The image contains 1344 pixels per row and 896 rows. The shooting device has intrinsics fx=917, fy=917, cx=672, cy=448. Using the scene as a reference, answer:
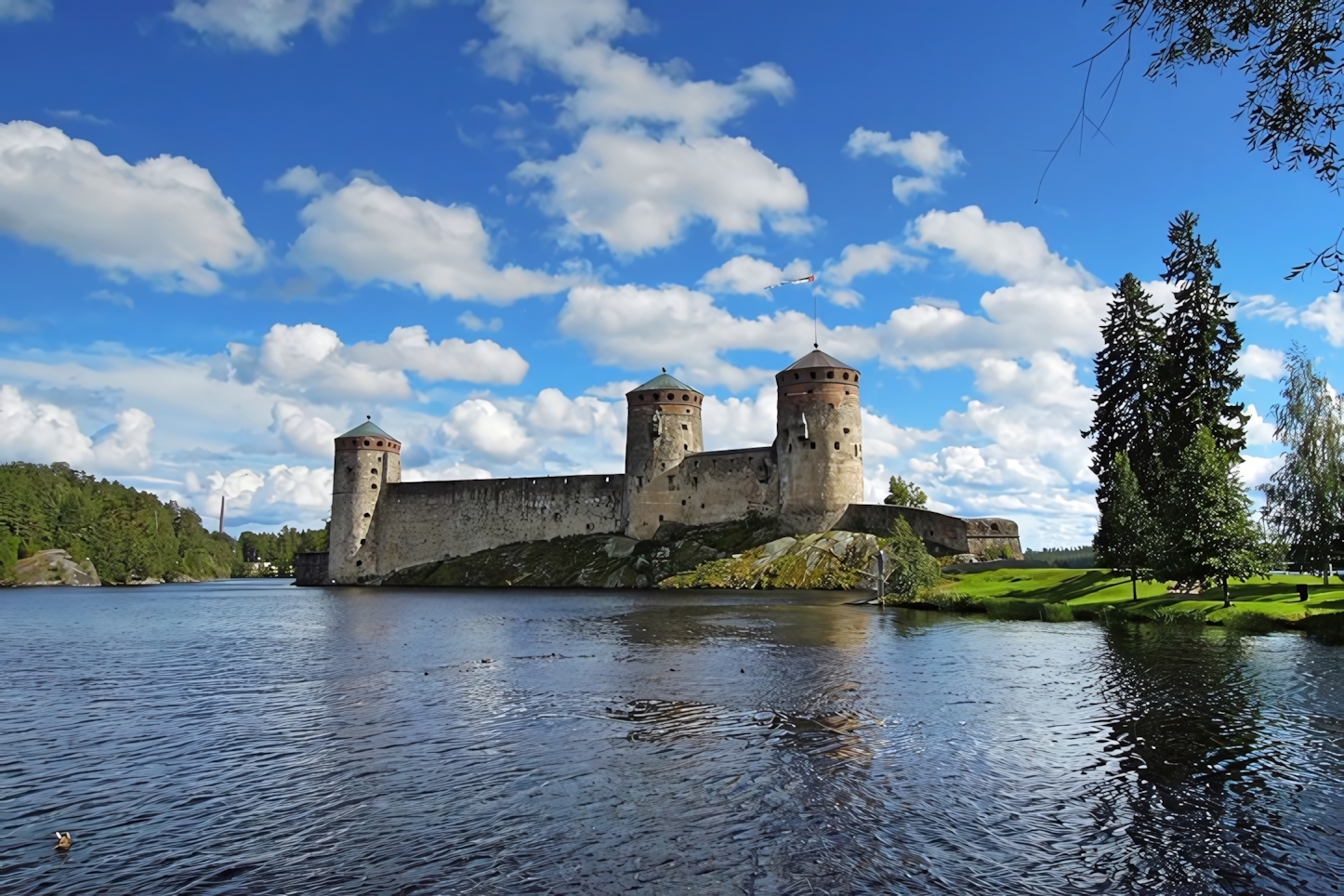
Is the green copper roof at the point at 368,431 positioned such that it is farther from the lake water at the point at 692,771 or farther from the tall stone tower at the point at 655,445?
the lake water at the point at 692,771

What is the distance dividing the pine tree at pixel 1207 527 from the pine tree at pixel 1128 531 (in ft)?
→ 3.58

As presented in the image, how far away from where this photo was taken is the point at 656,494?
6725cm

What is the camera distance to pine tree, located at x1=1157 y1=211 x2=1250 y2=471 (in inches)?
1420

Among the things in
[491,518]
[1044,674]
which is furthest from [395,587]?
[1044,674]

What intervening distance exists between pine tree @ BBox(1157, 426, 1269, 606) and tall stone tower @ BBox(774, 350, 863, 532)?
31.2 metres

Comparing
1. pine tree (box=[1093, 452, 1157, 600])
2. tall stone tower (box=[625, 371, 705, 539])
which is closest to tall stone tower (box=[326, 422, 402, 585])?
tall stone tower (box=[625, 371, 705, 539])

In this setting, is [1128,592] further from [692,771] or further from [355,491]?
[355,491]

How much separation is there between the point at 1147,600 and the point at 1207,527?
4153 millimetres

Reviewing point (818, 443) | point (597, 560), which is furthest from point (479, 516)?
point (818, 443)

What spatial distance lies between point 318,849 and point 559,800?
2.55 meters

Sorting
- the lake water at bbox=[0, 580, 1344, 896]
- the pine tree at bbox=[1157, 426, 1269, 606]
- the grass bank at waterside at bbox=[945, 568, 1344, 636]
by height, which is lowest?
the lake water at bbox=[0, 580, 1344, 896]

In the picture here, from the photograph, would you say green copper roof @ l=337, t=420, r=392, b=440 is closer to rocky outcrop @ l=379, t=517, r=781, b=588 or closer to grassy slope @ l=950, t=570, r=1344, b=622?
rocky outcrop @ l=379, t=517, r=781, b=588

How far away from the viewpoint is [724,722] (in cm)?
1415

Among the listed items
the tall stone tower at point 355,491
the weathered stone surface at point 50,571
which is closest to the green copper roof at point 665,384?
the tall stone tower at point 355,491
